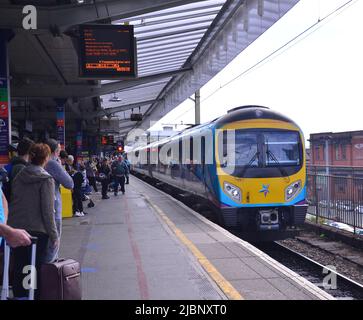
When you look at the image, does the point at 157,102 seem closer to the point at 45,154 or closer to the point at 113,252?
the point at 113,252

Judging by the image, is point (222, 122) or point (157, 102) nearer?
point (222, 122)

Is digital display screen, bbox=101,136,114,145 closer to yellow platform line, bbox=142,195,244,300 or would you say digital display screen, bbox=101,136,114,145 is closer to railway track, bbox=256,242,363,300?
railway track, bbox=256,242,363,300

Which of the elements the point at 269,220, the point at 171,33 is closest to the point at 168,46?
the point at 171,33

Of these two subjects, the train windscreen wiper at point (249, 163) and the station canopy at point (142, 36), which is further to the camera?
the train windscreen wiper at point (249, 163)

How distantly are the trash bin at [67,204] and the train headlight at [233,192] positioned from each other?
148 inches

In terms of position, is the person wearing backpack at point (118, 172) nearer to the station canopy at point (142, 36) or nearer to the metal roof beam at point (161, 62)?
the station canopy at point (142, 36)

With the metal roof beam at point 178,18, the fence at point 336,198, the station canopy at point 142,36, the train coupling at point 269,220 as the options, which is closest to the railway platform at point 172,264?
the train coupling at point 269,220

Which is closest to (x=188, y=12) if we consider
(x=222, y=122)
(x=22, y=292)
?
(x=222, y=122)

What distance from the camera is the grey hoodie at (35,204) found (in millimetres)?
4375

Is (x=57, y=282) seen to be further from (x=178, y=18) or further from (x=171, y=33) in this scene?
(x=171, y=33)

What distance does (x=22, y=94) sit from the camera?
16.4 meters

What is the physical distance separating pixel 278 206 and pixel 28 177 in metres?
6.64

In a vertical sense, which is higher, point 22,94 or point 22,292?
point 22,94
